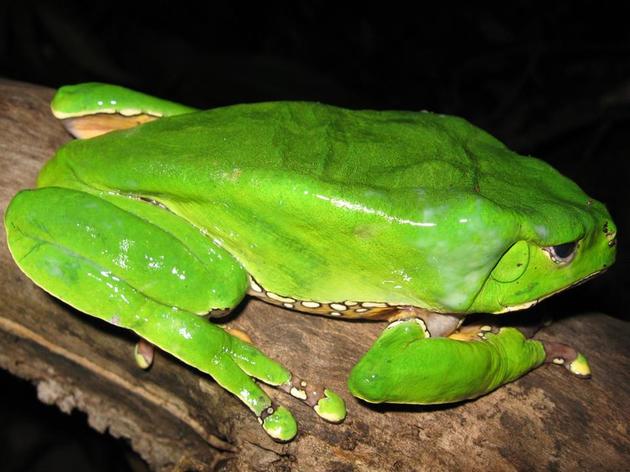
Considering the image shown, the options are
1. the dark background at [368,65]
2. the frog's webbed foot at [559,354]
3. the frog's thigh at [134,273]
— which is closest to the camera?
the frog's thigh at [134,273]

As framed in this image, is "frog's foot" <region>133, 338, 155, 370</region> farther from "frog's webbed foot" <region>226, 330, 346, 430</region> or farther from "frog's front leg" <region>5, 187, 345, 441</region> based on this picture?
"frog's webbed foot" <region>226, 330, 346, 430</region>

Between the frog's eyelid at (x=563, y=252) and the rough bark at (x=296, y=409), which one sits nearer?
the frog's eyelid at (x=563, y=252)

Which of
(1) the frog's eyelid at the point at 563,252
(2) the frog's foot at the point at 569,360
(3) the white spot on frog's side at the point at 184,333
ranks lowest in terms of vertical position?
(3) the white spot on frog's side at the point at 184,333

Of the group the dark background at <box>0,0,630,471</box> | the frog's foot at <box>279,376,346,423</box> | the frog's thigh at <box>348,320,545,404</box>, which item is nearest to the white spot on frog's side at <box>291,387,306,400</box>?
the frog's foot at <box>279,376,346,423</box>

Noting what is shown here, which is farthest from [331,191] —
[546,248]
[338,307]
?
[546,248]

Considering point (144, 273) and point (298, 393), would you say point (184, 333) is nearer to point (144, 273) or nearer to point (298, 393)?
point (144, 273)

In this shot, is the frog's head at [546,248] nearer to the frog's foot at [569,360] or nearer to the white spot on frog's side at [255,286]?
the frog's foot at [569,360]

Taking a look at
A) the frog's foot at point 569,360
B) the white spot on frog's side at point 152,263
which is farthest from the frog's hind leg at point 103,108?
the frog's foot at point 569,360
